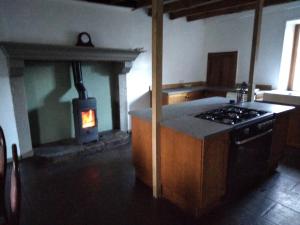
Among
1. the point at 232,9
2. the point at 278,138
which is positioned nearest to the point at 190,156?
the point at 278,138

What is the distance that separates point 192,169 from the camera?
179 centimetres

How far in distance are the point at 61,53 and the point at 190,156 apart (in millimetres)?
2502

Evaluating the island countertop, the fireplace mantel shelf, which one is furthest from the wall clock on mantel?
the island countertop

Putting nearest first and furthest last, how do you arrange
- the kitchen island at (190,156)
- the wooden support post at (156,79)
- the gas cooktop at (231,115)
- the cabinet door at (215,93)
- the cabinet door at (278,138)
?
1. the kitchen island at (190,156)
2. the wooden support post at (156,79)
3. the gas cooktop at (231,115)
4. the cabinet door at (278,138)
5. the cabinet door at (215,93)

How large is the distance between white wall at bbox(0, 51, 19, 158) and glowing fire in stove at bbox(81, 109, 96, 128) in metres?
0.98

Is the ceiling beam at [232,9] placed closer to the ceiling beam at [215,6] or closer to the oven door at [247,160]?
the ceiling beam at [215,6]

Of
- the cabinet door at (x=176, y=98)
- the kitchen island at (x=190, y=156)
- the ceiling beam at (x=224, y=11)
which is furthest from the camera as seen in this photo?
the cabinet door at (x=176, y=98)

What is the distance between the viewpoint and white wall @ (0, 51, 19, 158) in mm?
2842

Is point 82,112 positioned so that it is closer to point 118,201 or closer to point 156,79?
point 118,201

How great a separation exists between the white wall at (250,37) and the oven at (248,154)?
5.76ft

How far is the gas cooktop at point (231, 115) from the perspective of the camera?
6.61ft

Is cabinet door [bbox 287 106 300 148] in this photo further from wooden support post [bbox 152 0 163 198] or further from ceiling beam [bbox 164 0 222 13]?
wooden support post [bbox 152 0 163 198]

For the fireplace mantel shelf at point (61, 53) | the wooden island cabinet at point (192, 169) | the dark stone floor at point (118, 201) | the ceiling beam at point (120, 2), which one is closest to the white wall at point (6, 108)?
the fireplace mantel shelf at point (61, 53)

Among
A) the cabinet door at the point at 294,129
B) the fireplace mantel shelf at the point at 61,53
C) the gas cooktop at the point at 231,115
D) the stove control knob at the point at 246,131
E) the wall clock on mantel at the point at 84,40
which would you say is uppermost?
the wall clock on mantel at the point at 84,40
